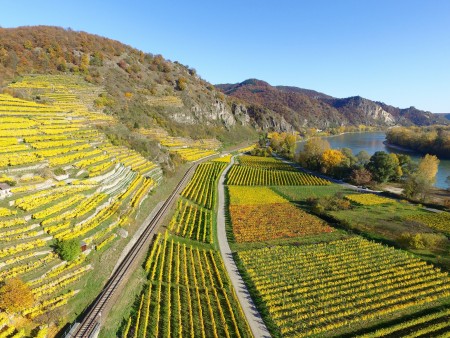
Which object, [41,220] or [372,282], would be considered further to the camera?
[372,282]

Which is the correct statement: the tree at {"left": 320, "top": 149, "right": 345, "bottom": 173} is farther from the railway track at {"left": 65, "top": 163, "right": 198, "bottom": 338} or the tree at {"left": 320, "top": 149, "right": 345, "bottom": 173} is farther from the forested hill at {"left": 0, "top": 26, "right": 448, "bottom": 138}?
the railway track at {"left": 65, "top": 163, "right": 198, "bottom": 338}

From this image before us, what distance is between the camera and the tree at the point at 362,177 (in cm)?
7125

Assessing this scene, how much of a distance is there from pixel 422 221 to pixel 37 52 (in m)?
112

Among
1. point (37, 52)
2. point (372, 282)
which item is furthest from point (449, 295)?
point (37, 52)

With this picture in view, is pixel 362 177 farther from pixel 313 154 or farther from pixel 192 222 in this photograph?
pixel 192 222

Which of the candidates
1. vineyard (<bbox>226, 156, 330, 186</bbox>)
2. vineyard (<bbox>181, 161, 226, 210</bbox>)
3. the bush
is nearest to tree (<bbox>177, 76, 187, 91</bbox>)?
vineyard (<bbox>226, 156, 330, 186</bbox>)

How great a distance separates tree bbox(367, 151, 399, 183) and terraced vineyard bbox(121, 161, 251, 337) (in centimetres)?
5239

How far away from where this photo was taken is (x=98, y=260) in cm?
2736

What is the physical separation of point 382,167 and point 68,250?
236 feet

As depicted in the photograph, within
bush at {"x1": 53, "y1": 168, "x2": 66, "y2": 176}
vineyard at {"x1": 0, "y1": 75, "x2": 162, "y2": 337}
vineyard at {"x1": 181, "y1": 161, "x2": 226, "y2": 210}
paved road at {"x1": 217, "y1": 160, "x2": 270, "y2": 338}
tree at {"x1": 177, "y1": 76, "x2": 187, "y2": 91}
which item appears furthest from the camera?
tree at {"x1": 177, "y1": 76, "x2": 187, "y2": 91}

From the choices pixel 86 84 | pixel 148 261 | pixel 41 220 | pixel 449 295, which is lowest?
pixel 449 295

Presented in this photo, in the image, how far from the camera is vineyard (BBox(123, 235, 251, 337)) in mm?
22375

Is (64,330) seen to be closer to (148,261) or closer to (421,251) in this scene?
(148,261)

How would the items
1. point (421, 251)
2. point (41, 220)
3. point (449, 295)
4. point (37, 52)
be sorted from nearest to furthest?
point (41, 220)
point (449, 295)
point (421, 251)
point (37, 52)
